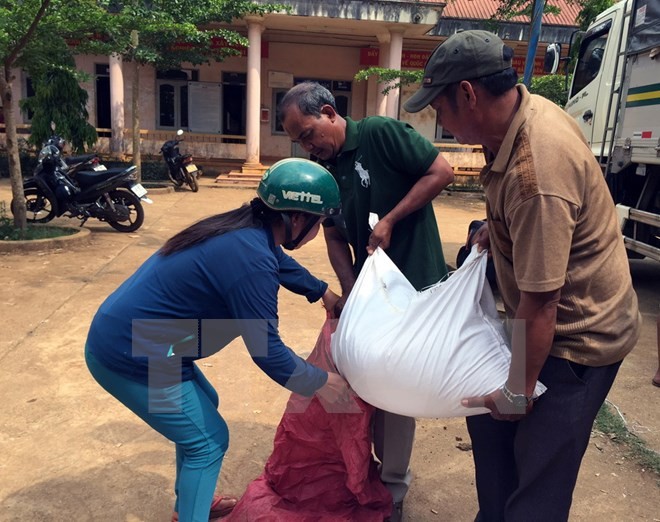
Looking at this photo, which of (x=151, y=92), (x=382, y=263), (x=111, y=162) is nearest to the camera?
(x=382, y=263)

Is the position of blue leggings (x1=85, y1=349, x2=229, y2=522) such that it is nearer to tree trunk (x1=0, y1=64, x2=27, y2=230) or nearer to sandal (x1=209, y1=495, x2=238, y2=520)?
sandal (x1=209, y1=495, x2=238, y2=520)

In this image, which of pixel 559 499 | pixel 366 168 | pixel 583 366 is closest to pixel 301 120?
pixel 366 168

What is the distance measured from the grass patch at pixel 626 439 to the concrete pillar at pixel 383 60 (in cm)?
1162

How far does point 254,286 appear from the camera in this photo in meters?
1.66

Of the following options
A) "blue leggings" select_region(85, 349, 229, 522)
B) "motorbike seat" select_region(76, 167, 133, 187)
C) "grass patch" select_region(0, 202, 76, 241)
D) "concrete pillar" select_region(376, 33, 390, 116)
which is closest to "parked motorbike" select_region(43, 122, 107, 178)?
"motorbike seat" select_region(76, 167, 133, 187)

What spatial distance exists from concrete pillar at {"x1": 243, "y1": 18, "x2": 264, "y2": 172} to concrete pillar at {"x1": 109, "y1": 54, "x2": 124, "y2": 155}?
2906 millimetres

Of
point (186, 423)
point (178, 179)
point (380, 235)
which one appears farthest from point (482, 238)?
point (178, 179)

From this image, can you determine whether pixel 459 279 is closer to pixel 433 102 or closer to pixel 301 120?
pixel 433 102

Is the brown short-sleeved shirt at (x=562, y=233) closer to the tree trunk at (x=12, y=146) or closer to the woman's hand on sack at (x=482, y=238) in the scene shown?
the woman's hand on sack at (x=482, y=238)

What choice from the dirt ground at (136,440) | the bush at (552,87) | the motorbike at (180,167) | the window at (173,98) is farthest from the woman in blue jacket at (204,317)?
the window at (173,98)

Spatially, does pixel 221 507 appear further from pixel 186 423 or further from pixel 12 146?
pixel 12 146

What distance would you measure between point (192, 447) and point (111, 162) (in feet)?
42.8

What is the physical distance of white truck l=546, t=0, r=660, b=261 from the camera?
5.22 meters

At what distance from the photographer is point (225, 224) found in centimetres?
177
